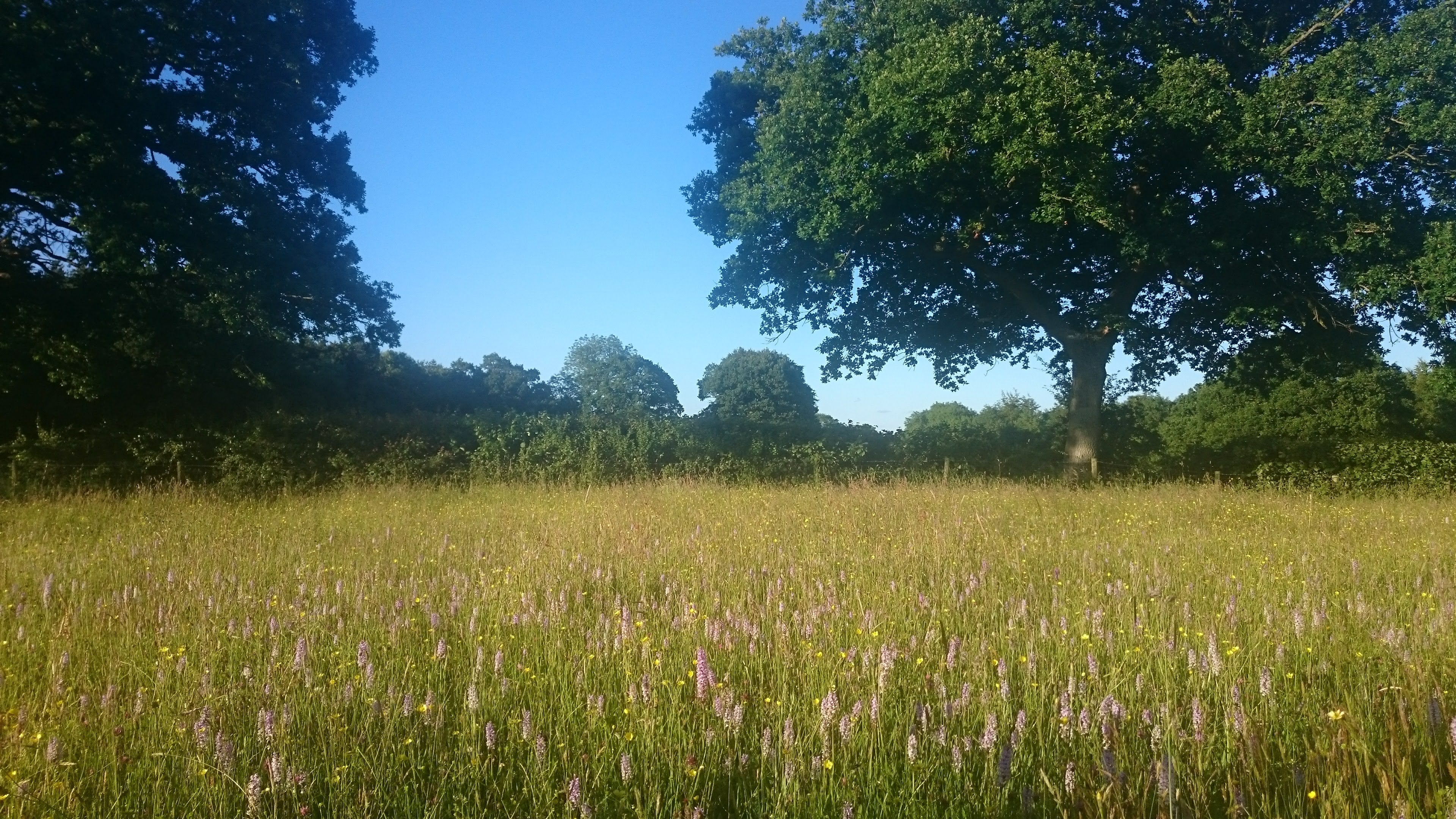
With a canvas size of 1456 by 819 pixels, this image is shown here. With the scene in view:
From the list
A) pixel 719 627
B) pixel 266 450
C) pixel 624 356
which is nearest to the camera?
pixel 719 627

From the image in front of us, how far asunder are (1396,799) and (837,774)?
1527 mm

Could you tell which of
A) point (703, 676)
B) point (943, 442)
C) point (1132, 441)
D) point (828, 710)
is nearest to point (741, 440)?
point (943, 442)

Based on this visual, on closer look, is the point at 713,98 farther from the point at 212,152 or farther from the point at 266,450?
the point at 266,450

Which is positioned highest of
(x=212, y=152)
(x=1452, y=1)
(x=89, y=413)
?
(x=1452, y=1)

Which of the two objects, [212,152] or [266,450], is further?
[212,152]

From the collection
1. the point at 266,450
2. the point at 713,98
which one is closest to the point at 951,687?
the point at 266,450

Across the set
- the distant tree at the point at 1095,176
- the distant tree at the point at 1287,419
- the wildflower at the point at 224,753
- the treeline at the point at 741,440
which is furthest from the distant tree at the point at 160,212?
the distant tree at the point at 1287,419

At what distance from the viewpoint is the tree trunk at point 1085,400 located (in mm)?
16812

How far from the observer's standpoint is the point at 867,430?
19.2m

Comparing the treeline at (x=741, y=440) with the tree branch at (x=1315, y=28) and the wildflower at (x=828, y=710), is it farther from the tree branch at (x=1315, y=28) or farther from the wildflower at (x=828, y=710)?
the wildflower at (x=828, y=710)

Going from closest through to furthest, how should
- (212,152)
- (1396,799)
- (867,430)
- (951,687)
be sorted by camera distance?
(1396,799) → (951,687) → (212,152) → (867,430)

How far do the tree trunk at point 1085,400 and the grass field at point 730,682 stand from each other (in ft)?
33.9

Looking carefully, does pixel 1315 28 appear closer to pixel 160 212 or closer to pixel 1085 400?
pixel 1085 400

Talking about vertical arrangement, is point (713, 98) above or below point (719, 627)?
above
